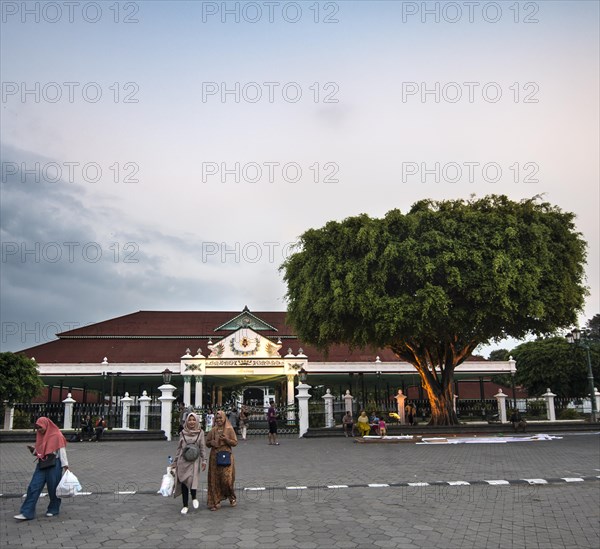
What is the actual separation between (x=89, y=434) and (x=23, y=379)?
4784 mm

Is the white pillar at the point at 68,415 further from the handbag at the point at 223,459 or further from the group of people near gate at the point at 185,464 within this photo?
the handbag at the point at 223,459

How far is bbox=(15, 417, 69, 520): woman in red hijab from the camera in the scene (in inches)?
272

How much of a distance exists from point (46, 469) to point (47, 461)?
0.10 meters

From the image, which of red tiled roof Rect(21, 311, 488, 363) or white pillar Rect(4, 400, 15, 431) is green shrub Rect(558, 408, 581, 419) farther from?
white pillar Rect(4, 400, 15, 431)

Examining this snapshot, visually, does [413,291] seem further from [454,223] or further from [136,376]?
[136,376]

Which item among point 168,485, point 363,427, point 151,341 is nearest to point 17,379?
point 151,341

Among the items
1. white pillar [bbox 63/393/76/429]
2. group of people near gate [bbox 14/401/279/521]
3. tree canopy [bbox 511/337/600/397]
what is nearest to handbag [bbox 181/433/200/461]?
group of people near gate [bbox 14/401/279/521]

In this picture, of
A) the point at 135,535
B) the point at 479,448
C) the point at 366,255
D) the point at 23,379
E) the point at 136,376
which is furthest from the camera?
the point at 136,376

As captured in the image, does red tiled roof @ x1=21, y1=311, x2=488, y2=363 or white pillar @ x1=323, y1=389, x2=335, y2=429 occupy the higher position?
red tiled roof @ x1=21, y1=311, x2=488, y2=363

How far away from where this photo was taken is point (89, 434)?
21.9 m

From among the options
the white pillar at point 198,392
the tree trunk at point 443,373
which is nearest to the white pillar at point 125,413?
the white pillar at point 198,392

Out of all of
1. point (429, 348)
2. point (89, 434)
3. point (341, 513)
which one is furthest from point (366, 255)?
point (341, 513)

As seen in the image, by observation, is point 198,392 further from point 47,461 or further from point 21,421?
point 47,461

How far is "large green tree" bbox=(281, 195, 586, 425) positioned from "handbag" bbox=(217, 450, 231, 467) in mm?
12850
